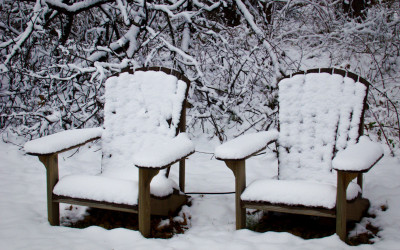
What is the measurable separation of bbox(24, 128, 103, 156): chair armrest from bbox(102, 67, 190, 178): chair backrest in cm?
22

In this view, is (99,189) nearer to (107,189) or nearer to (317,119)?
(107,189)

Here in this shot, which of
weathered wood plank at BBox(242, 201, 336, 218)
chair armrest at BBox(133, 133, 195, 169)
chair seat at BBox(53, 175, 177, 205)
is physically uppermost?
chair armrest at BBox(133, 133, 195, 169)

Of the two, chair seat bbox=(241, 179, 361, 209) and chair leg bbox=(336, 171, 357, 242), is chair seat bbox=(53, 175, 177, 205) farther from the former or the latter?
chair leg bbox=(336, 171, 357, 242)

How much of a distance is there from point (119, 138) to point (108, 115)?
0.68ft

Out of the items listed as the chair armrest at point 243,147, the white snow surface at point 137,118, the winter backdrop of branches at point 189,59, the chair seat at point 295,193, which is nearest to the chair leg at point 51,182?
the white snow surface at point 137,118

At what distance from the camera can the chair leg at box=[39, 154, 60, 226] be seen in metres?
2.66

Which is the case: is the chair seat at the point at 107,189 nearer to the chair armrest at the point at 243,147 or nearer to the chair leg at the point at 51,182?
the chair leg at the point at 51,182

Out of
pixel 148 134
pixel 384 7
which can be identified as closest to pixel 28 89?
pixel 148 134

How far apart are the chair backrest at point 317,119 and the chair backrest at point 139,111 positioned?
770mm

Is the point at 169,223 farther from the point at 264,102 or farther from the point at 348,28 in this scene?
the point at 348,28

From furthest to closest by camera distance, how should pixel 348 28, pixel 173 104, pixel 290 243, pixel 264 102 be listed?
pixel 348 28
pixel 264 102
pixel 173 104
pixel 290 243

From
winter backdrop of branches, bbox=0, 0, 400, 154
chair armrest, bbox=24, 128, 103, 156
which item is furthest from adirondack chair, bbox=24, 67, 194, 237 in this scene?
winter backdrop of branches, bbox=0, 0, 400, 154

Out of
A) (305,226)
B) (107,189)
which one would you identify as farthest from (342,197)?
(107,189)

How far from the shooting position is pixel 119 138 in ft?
10.4
